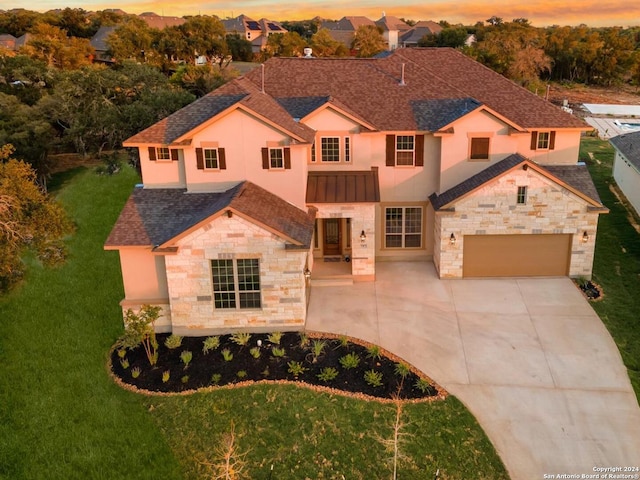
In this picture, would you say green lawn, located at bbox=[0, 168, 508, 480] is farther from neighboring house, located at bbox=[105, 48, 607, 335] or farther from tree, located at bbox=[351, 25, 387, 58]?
tree, located at bbox=[351, 25, 387, 58]

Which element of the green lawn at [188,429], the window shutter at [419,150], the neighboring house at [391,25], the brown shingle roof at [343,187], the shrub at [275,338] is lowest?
the green lawn at [188,429]

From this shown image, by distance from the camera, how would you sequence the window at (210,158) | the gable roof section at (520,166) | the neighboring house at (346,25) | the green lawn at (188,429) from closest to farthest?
the green lawn at (188,429) < the window at (210,158) < the gable roof section at (520,166) < the neighboring house at (346,25)

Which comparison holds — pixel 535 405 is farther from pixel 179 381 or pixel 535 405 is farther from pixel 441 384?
pixel 179 381

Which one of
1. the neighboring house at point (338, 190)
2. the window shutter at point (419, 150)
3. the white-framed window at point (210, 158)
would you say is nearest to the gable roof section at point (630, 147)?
the neighboring house at point (338, 190)

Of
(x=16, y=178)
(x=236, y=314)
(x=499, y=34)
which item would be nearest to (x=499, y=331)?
(x=236, y=314)

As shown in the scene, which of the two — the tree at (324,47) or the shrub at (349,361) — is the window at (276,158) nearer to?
the shrub at (349,361)

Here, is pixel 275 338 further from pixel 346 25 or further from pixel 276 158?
pixel 346 25
